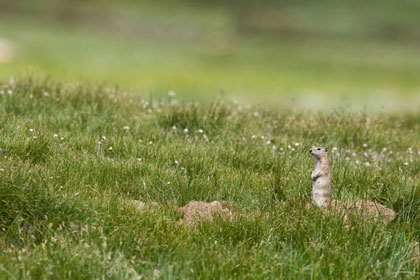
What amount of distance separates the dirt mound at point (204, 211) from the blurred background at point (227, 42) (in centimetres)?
2395

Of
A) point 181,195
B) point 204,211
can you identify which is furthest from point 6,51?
point 204,211

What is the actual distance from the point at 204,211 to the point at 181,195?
1.74 feet

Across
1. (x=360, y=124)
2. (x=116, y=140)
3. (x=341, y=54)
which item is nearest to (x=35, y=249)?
(x=116, y=140)

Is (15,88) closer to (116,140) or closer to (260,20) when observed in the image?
(116,140)

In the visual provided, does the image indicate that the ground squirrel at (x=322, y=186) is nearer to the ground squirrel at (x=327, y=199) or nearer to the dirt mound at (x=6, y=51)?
the ground squirrel at (x=327, y=199)

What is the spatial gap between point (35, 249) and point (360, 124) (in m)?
7.07

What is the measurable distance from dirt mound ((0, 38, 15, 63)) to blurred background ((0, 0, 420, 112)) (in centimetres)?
8

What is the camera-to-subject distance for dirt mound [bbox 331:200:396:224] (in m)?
6.22

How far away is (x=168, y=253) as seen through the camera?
5.46 meters

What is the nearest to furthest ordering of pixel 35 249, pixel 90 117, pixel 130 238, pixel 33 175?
pixel 35 249 < pixel 130 238 < pixel 33 175 < pixel 90 117

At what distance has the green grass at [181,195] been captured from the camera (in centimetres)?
530

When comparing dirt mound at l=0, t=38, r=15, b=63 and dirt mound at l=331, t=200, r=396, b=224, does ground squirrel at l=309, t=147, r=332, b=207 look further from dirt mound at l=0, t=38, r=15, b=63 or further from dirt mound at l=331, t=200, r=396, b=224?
dirt mound at l=0, t=38, r=15, b=63

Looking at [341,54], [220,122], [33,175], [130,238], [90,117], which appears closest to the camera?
[130,238]

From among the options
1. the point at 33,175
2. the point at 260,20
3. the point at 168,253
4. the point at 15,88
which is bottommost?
the point at 168,253
